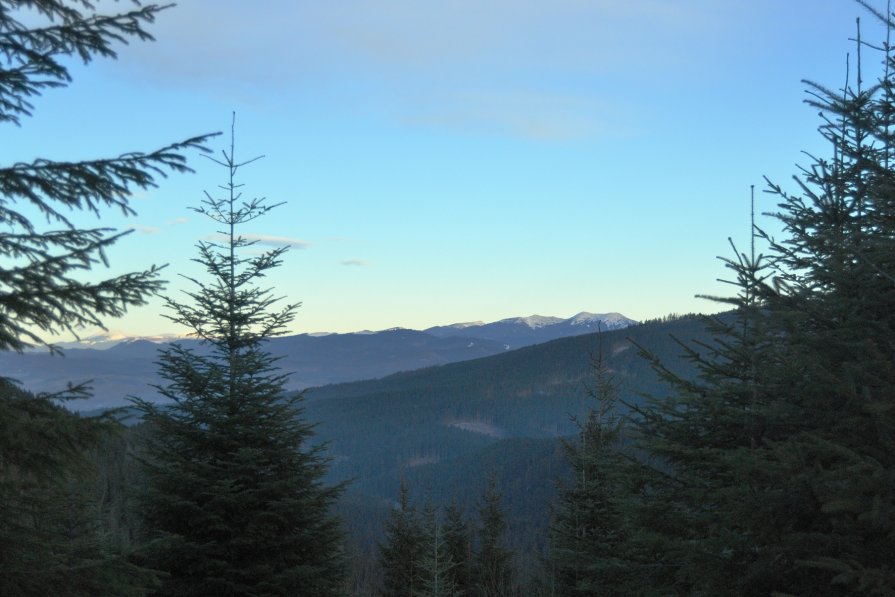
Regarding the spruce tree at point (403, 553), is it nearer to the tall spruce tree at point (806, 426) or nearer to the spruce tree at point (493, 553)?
the spruce tree at point (493, 553)

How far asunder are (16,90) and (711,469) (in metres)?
6.86

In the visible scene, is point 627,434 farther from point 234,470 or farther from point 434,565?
point 434,565

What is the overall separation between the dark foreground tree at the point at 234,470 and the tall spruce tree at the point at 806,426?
7.13 m

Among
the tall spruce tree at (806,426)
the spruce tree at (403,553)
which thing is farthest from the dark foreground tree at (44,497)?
the spruce tree at (403,553)

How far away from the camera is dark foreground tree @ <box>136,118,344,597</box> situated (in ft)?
40.1

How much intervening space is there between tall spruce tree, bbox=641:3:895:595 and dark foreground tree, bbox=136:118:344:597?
23.4 ft

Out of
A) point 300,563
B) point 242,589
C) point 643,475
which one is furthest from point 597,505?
point 643,475

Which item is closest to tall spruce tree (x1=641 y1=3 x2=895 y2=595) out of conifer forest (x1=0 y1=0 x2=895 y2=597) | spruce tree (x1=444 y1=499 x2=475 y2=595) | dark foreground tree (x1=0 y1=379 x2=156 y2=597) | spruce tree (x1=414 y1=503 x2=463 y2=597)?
conifer forest (x1=0 y1=0 x2=895 y2=597)

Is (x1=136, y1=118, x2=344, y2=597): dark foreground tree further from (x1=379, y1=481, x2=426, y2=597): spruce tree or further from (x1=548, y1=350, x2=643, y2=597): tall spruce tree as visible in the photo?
(x1=379, y1=481, x2=426, y2=597): spruce tree

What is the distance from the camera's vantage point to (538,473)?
194875mm

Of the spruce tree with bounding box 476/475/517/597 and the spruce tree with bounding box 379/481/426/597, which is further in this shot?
the spruce tree with bounding box 476/475/517/597

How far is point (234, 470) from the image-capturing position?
12.8 metres

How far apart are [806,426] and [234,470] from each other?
31.0 feet

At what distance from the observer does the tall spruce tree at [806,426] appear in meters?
4.79
